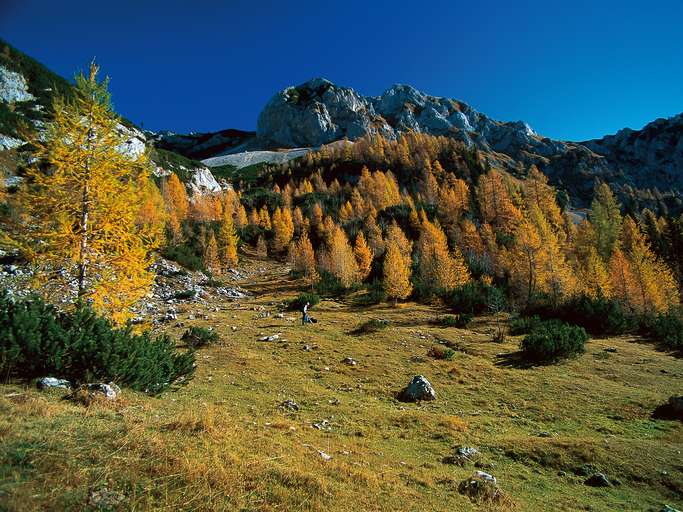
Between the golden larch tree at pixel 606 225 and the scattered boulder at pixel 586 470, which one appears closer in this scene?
the scattered boulder at pixel 586 470

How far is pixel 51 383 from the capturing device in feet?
25.2

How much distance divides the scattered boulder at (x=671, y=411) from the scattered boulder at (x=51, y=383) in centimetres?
2116

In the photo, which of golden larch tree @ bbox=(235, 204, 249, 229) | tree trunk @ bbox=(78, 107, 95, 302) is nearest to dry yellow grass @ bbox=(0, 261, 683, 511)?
tree trunk @ bbox=(78, 107, 95, 302)

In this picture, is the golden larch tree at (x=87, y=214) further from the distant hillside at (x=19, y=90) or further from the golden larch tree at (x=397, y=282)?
the distant hillside at (x=19, y=90)

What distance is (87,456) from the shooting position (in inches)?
169

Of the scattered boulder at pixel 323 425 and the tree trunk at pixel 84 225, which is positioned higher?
the tree trunk at pixel 84 225

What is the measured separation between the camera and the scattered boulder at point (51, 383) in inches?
296

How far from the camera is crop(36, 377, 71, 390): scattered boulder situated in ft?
24.6

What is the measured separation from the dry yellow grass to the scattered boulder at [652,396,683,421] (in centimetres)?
76

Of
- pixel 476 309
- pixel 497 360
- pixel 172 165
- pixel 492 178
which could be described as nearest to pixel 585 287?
pixel 476 309

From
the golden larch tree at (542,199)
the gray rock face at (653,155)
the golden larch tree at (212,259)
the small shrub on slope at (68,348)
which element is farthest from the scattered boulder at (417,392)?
the gray rock face at (653,155)

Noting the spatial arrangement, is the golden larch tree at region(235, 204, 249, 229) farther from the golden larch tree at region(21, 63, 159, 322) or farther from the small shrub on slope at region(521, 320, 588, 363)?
the golden larch tree at region(21, 63, 159, 322)

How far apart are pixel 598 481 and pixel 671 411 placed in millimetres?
9164

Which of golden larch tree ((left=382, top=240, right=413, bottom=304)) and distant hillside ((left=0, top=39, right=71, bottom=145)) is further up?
distant hillside ((left=0, top=39, right=71, bottom=145))
